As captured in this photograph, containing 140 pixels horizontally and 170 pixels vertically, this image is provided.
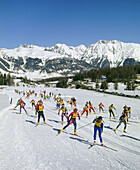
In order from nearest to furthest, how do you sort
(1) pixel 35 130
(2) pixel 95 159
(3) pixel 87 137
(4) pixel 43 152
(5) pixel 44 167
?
(5) pixel 44 167 < (2) pixel 95 159 < (4) pixel 43 152 < (3) pixel 87 137 < (1) pixel 35 130

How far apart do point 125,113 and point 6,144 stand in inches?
358

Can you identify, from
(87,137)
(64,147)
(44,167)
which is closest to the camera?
(44,167)

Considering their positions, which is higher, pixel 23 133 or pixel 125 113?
pixel 125 113

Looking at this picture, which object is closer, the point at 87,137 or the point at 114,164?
the point at 114,164

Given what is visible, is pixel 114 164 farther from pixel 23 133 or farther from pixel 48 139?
pixel 23 133

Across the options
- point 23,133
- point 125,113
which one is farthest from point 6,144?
point 125,113

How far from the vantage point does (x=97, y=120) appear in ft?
30.2

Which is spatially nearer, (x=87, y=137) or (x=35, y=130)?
(x=87, y=137)

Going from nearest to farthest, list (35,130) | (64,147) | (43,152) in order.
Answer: (43,152) → (64,147) → (35,130)

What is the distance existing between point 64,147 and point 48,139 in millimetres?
1682

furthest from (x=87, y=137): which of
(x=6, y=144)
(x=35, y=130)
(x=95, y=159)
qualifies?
(x=6, y=144)

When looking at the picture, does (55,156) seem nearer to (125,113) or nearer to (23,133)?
(23,133)

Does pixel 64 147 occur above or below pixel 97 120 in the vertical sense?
below

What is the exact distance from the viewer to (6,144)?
8945 mm
